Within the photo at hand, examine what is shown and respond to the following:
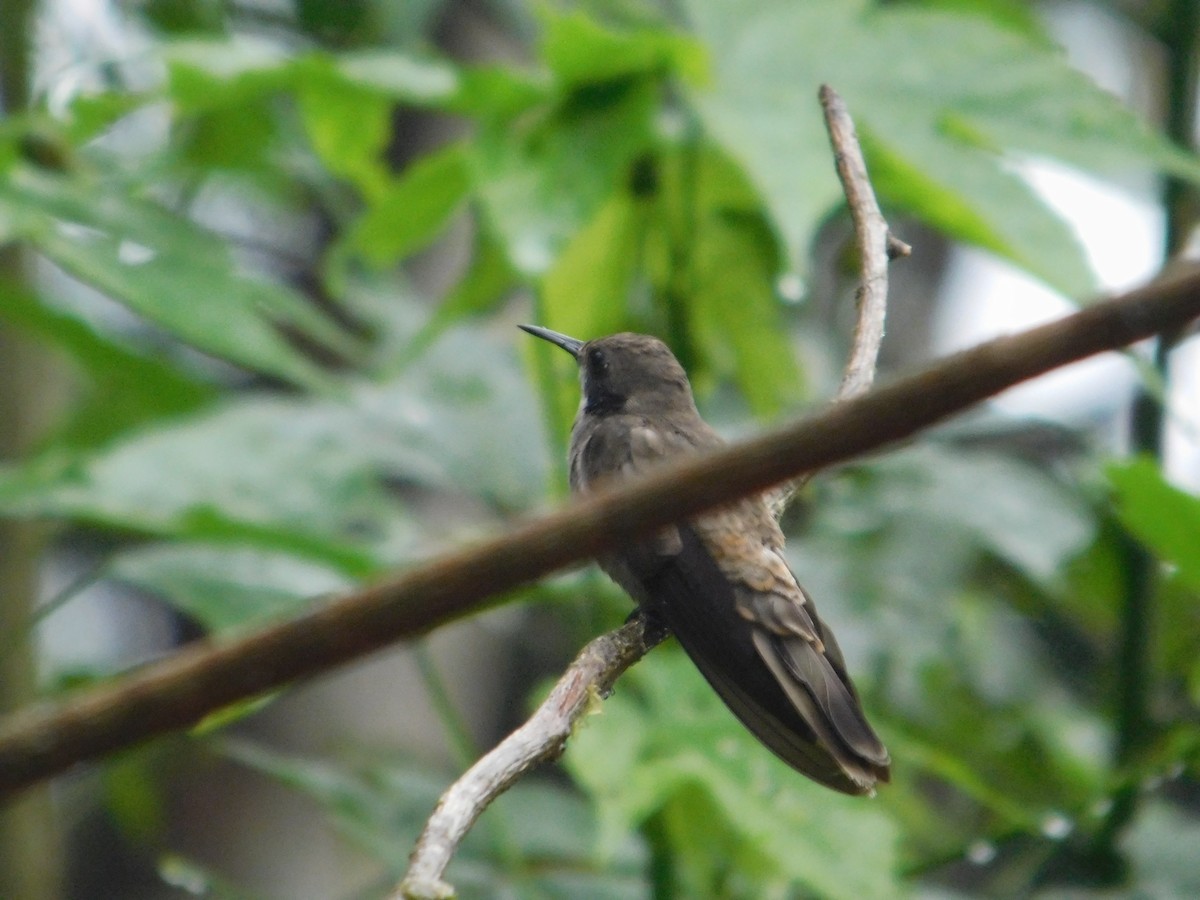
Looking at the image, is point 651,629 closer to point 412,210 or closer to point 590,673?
point 590,673

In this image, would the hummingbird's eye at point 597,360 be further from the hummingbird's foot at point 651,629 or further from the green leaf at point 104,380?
the green leaf at point 104,380

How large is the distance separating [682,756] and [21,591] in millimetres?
2194

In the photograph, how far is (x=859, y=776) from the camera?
2.02 m

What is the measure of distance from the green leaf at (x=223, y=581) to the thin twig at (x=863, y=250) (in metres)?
1.21

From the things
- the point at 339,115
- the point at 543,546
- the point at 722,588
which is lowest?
the point at 543,546

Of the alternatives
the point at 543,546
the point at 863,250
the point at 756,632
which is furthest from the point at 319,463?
the point at 543,546

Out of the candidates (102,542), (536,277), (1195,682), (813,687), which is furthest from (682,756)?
(102,542)

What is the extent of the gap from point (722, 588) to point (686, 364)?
716 millimetres

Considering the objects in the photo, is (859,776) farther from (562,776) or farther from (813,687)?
(562,776)

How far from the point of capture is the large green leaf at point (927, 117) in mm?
2525

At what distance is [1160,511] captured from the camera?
2070 mm

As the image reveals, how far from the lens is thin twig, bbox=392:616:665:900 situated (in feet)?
3.66

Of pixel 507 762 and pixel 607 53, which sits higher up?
pixel 607 53

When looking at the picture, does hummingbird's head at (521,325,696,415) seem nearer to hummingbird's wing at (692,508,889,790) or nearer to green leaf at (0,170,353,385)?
hummingbird's wing at (692,508,889,790)
